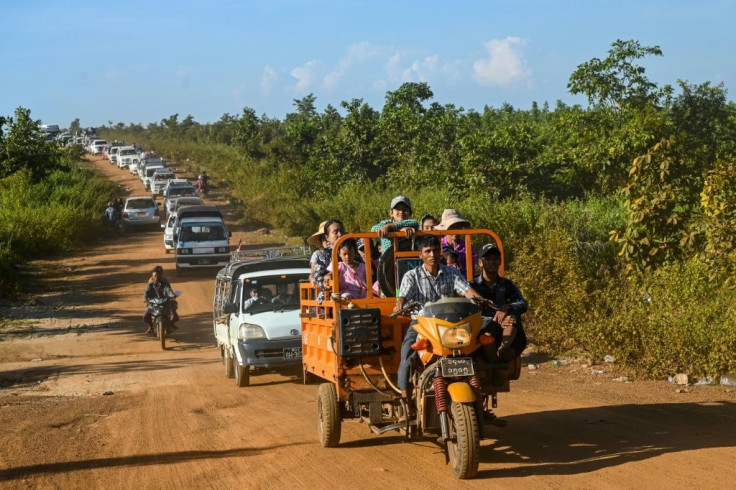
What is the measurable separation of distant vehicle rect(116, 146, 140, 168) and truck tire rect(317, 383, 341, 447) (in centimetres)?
7784

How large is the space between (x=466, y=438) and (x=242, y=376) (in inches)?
290

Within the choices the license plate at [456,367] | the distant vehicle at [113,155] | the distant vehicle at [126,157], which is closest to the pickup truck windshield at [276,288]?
the license plate at [456,367]

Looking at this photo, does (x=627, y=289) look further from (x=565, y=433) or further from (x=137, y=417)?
(x=137, y=417)

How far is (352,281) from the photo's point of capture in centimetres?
983

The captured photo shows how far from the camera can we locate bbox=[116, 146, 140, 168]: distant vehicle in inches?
3354

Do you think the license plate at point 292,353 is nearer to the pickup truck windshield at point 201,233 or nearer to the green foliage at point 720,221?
the green foliage at point 720,221

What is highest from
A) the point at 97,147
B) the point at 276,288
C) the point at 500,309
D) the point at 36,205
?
the point at 97,147

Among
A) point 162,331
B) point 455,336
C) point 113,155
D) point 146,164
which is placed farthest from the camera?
point 113,155

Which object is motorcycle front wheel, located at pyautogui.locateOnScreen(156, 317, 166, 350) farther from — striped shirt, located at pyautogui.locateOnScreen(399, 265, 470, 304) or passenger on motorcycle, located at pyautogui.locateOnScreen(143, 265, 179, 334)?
striped shirt, located at pyautogui.locateOnScreen(399, 265, 470, 304)

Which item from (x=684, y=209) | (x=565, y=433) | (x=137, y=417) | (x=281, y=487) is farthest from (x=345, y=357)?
(x=684, y=209)

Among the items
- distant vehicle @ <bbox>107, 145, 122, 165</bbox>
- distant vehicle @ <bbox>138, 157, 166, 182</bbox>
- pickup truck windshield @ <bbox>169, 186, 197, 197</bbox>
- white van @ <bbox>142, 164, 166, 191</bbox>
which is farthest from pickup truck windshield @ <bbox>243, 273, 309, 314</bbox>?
distant vehicle @ <bbox>107, 145, 122, 165</bbox>

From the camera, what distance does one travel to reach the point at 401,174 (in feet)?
123

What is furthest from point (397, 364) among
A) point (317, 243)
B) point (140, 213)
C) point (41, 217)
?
point (140, 213)

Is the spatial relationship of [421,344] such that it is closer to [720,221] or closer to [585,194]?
[720,221]
